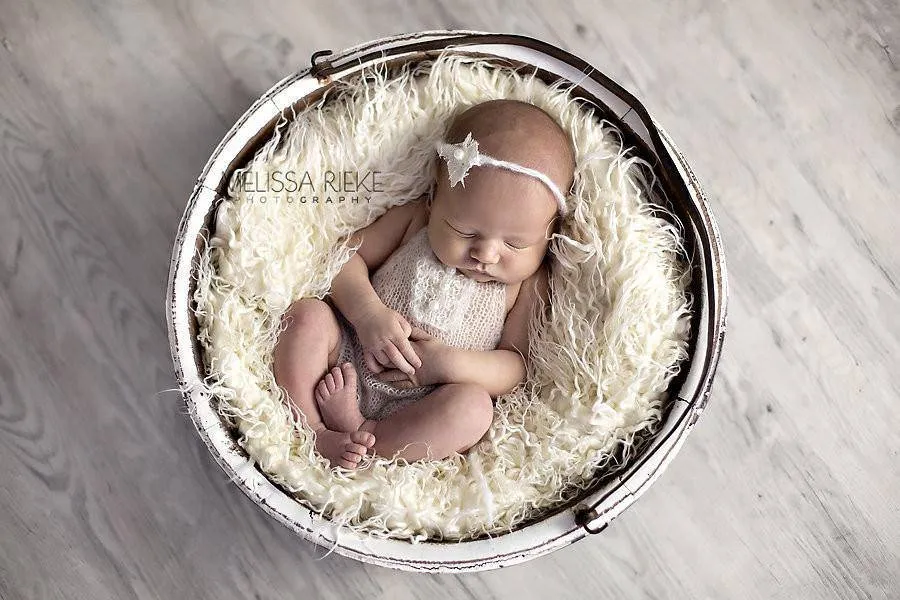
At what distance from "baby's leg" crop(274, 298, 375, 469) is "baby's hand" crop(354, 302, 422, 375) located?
60 millimetres

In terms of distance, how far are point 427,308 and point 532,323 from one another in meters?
0.17

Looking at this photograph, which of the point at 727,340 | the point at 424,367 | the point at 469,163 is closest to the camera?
the point at 469,163

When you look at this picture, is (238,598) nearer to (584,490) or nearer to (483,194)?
(584,490)

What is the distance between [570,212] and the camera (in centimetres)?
116

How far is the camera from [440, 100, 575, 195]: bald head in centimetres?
105

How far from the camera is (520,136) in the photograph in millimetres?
1058

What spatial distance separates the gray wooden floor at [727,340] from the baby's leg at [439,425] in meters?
0.29

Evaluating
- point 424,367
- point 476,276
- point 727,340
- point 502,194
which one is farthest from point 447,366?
point 727,340

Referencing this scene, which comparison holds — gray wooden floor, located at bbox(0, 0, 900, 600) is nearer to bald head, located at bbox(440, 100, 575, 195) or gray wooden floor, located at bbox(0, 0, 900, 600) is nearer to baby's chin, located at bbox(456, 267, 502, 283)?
bald head, located at bbox(440, 100, 575, 195)

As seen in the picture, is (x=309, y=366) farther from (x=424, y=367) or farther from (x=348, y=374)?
(x=424, y=367)

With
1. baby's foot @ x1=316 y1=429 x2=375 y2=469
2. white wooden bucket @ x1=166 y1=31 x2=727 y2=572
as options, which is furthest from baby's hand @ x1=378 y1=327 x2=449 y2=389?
white wooden bucket @ x1=166 y1=31 x2=727 y2=572

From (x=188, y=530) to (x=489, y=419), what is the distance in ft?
1.88

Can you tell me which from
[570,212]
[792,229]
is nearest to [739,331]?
[792,229]

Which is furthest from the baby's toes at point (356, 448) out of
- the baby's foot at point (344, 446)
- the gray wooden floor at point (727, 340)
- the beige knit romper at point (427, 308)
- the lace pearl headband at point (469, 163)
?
the lace pearl headband at point (469, 163)
